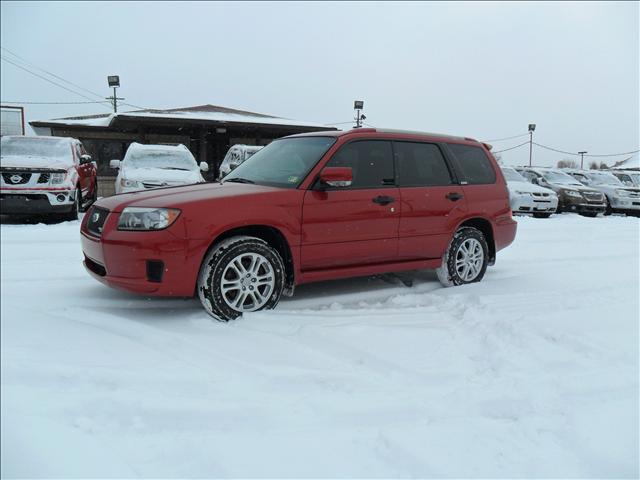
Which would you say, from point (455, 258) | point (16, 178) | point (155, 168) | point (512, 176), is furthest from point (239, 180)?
point (512, 176)

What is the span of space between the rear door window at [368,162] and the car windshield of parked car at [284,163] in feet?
0.54

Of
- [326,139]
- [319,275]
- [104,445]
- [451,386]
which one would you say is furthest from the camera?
[326,139]

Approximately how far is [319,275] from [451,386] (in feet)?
5.44

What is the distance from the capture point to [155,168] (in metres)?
10.4

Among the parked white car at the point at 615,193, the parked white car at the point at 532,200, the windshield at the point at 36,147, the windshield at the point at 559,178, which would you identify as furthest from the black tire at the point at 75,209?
the parked white car at the point at 615,193

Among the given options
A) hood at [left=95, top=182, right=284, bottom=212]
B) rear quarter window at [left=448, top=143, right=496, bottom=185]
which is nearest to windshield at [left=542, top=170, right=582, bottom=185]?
rear quarter window at [left=448, top=143, right=496, bottom=185]

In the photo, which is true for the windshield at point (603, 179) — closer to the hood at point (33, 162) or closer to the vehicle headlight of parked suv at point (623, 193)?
the vehicle headlight of parked suv at point (623, 193)

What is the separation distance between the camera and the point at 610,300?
5020 millimetres

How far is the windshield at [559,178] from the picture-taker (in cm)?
1695

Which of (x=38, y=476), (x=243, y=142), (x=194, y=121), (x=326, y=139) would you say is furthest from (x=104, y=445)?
(x=243, y=142)

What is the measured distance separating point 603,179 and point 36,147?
59.2ft

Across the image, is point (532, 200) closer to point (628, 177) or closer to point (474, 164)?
point (628, 177)

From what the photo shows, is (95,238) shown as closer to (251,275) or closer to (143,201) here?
(143,201)

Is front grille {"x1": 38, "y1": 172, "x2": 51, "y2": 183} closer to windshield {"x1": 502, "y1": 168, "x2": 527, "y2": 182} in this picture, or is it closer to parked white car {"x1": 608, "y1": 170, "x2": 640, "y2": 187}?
windshield {"x1": 502, "y1": 168, "x2": 527, "y2": 182}
